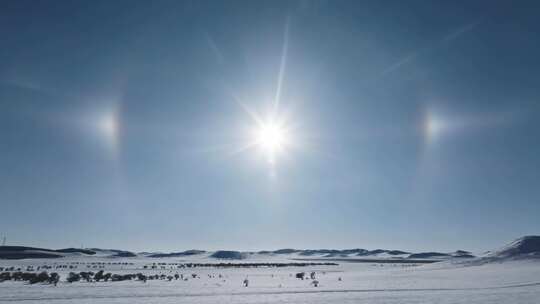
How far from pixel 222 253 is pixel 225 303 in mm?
155845

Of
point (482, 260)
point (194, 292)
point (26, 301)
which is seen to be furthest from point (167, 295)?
point (482, 260)

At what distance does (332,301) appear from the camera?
72.3ft

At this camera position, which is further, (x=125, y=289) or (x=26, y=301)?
(x=125, y=289)

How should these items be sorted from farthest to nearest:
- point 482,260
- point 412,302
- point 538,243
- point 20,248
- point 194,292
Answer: point 20,248 → point 538,243 → point 482,260 → point 194,292 → point 412,302

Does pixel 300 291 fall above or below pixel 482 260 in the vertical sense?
below

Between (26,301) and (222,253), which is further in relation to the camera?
(222,253)

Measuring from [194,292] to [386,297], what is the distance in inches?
468

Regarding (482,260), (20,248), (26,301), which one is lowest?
(26,301)

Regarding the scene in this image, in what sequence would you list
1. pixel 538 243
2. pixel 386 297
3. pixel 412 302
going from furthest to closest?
pixel 538 243
pixel 386 297
pixel 412 302

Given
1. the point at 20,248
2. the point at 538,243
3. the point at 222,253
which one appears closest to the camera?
the point at 538,243

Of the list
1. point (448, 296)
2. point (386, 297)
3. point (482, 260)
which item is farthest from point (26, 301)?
point (482, 260)

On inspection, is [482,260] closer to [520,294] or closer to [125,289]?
[520,294]

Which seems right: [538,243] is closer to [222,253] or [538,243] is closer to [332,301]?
[332,301]

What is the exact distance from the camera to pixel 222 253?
172375mm
